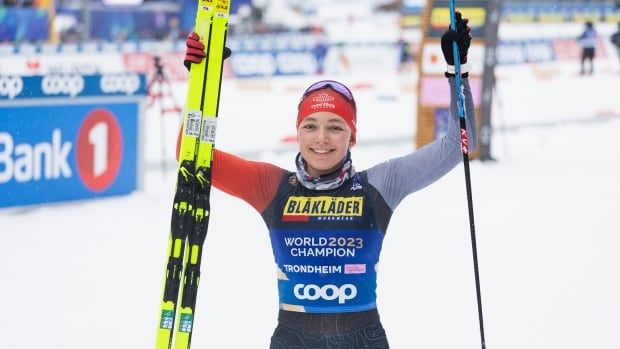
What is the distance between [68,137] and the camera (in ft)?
33.8

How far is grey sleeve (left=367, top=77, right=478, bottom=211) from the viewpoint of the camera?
3330 mm

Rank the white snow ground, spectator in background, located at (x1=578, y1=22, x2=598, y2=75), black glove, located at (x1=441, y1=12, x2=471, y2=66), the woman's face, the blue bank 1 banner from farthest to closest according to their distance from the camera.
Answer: spectator in background, located at (x1=578, y1=22, x2=598, y2=75) → the blue bank 1 banner → the white snow ground → black glove, located at (x1=441, y1=12, x2=471, y2=66) → the woman's face

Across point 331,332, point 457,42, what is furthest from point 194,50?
point 331,332

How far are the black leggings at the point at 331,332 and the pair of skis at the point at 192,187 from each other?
0.49 meters

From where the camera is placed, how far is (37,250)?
8.12 m

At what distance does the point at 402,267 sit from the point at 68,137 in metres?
4.40

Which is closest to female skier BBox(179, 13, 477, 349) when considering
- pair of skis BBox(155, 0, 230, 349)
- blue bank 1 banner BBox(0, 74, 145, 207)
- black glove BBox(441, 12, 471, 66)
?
black glove BBox(441, 12, 471, 66)

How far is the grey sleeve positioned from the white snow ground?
2578 mm

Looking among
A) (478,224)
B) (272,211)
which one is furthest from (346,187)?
(478,224)

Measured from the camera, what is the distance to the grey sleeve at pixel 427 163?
3.33 meters

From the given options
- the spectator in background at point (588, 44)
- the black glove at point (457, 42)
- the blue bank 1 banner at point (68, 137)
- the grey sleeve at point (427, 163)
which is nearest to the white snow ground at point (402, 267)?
the blue bank 1 banner at point (68, 137)

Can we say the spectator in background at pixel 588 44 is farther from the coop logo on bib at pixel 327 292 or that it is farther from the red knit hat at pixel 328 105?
the coop logo on bib at pixel 327 292

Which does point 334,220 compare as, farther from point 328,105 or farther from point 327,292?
point 328,105

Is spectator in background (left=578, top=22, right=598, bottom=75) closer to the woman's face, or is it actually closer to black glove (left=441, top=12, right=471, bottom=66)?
black glove (left=441, top=12, right=471, bottom=66)
